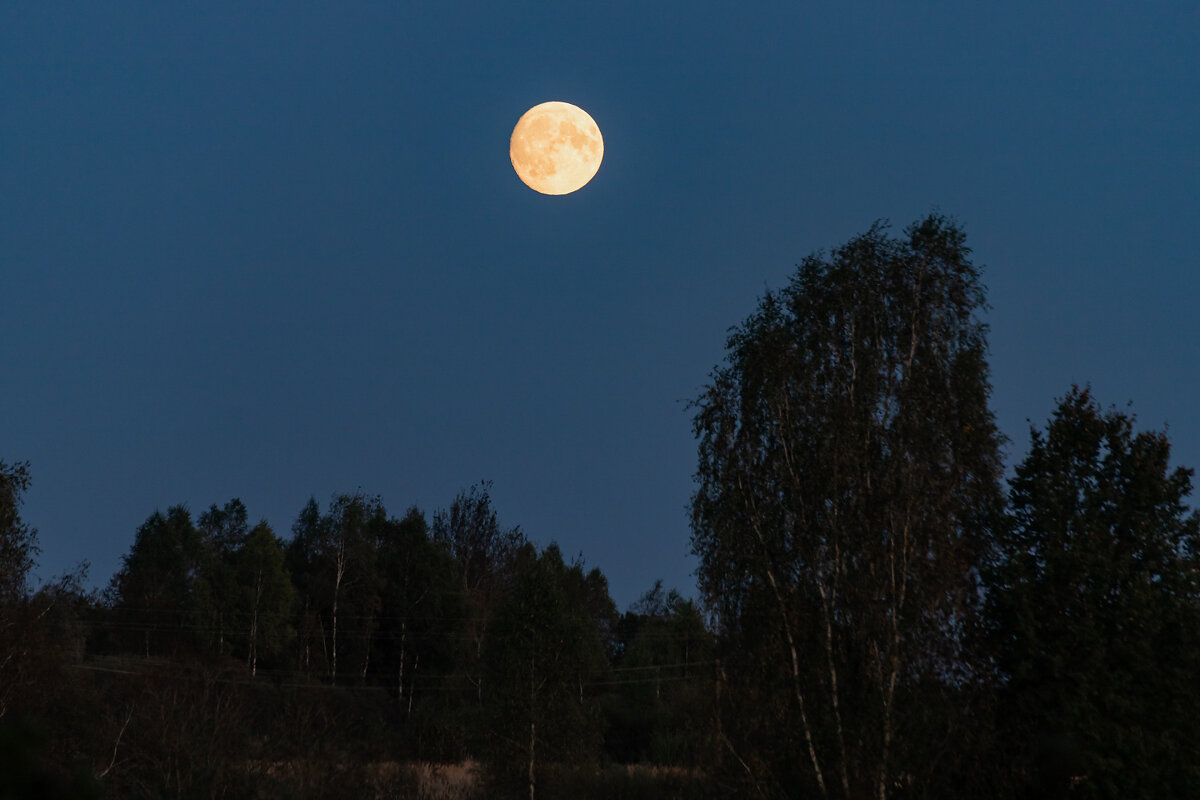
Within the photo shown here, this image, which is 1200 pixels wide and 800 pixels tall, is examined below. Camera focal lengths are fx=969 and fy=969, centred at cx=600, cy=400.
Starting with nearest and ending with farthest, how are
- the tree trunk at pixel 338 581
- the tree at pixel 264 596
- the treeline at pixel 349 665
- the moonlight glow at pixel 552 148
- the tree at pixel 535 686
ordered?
the treeline at pixel 349 665 → the tree at pixel 535 686 → the moonlight glow at pixel 552 148 → the tree trunk at pixel 338 581 → the tree at pixel 264 596

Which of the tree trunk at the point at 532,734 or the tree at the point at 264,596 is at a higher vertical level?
the tree at the point at 264,596

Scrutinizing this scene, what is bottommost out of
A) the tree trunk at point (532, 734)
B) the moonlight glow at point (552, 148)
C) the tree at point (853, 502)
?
the tree trunk at point (532, 734)

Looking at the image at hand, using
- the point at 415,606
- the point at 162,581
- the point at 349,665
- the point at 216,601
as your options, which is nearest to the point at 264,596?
the point at 216,601

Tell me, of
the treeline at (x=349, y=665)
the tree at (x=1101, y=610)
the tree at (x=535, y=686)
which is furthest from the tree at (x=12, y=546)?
the tree at (x=1101, y=610)

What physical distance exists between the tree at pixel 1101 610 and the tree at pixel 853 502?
1.35 m

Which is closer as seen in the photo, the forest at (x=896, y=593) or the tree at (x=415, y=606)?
the forest at (x=896, y=593)

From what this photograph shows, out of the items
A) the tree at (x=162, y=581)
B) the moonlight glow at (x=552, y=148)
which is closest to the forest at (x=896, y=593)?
the moonlight glow at (x=552, y=148)

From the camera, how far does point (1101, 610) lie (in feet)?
76.4

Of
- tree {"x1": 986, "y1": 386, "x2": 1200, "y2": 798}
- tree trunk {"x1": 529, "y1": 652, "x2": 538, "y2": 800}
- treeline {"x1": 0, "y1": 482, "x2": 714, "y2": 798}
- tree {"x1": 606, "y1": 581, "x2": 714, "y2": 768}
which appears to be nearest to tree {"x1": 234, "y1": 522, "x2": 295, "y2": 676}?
treeline {"x1": 0, "y1": 482, "x2": 714, "y2": 798}

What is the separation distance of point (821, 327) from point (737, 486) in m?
4.89

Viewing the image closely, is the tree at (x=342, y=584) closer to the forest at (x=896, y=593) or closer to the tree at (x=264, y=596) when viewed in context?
the tree at (x=264, y=596)

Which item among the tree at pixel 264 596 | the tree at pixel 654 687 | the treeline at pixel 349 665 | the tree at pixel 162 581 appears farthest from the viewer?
the tree at pixel 162 581

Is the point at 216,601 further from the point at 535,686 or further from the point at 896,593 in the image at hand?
the point at 896,593

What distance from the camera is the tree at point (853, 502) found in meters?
23.1
